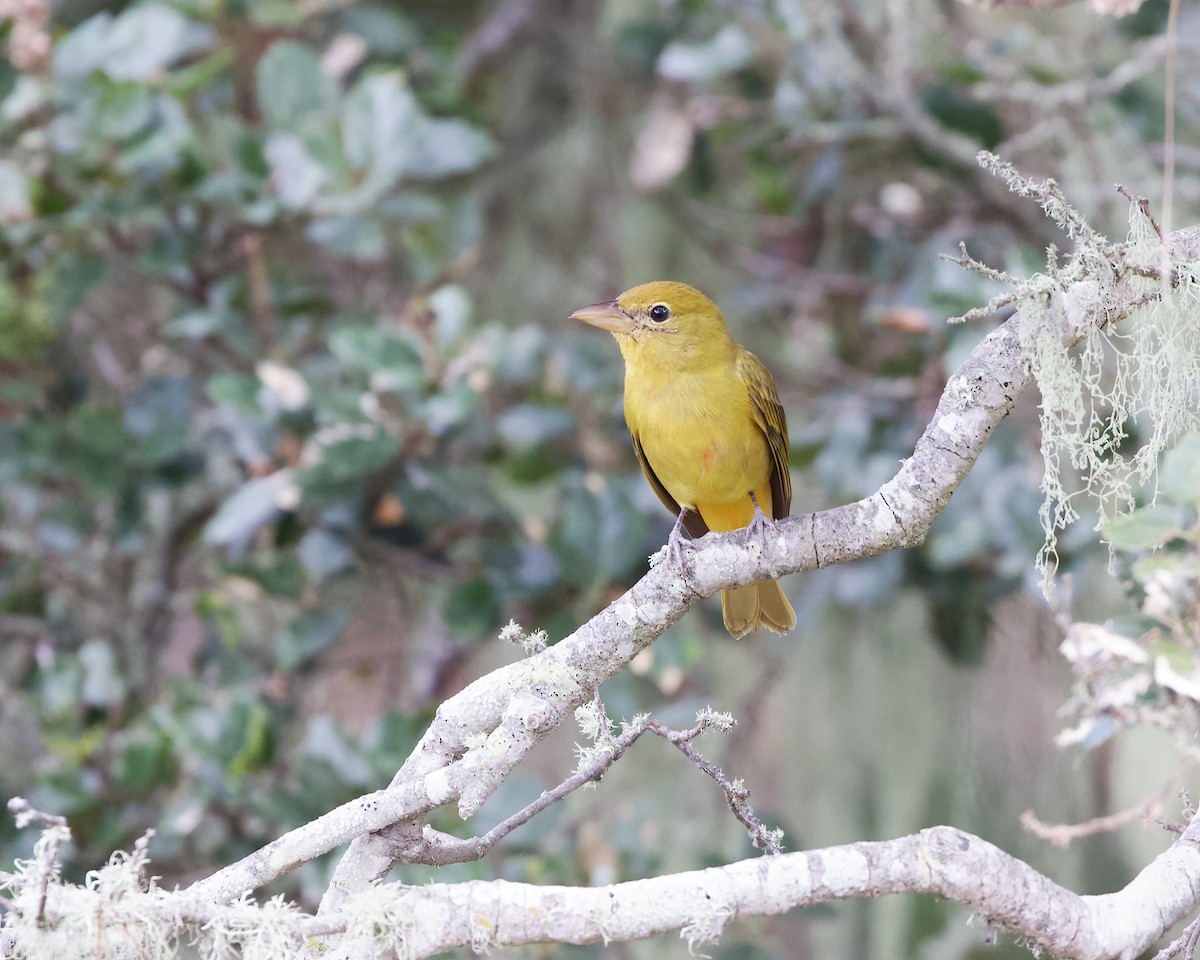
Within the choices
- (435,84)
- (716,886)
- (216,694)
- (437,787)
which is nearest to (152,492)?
(216,694)

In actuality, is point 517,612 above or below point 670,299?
below

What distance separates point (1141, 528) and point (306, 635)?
7.41 ft

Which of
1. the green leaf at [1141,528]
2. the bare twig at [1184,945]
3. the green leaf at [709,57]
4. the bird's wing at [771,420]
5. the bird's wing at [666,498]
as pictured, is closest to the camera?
the bare twig at [1184,945]

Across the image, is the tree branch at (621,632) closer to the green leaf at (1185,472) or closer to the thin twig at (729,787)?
the thin twig at (729,787)

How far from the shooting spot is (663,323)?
3.33 meters

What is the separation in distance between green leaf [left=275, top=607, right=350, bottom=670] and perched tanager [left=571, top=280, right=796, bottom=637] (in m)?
0.95

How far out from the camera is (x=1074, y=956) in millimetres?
1608

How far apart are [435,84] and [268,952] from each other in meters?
3.30

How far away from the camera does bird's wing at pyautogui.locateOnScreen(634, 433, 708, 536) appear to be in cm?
335

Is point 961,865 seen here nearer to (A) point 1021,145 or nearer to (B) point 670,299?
(B) point 670,299

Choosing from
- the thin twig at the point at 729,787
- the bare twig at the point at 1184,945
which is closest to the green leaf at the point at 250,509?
the thin twig at the point at 729,787

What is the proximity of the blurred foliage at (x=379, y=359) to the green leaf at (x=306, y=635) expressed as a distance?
0.01 m

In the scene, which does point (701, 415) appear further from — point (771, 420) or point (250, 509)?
point (250, 509)

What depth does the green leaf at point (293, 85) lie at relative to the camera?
3.64 meters
